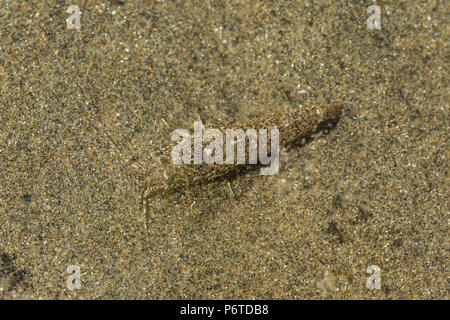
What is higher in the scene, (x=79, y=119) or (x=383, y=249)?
(x=79, y=119)

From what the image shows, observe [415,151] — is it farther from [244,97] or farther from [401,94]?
[244,97]

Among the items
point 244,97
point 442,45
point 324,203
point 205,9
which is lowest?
point 324,203

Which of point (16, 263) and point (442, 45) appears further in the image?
point (442, 45)

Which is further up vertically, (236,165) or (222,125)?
(222,125)

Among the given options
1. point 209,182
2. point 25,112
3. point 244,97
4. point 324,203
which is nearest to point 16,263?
point 25,112

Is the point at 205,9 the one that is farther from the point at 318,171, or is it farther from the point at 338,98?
the point at 318,171

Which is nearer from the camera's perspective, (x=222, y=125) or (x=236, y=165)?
(x=236, y=165)
